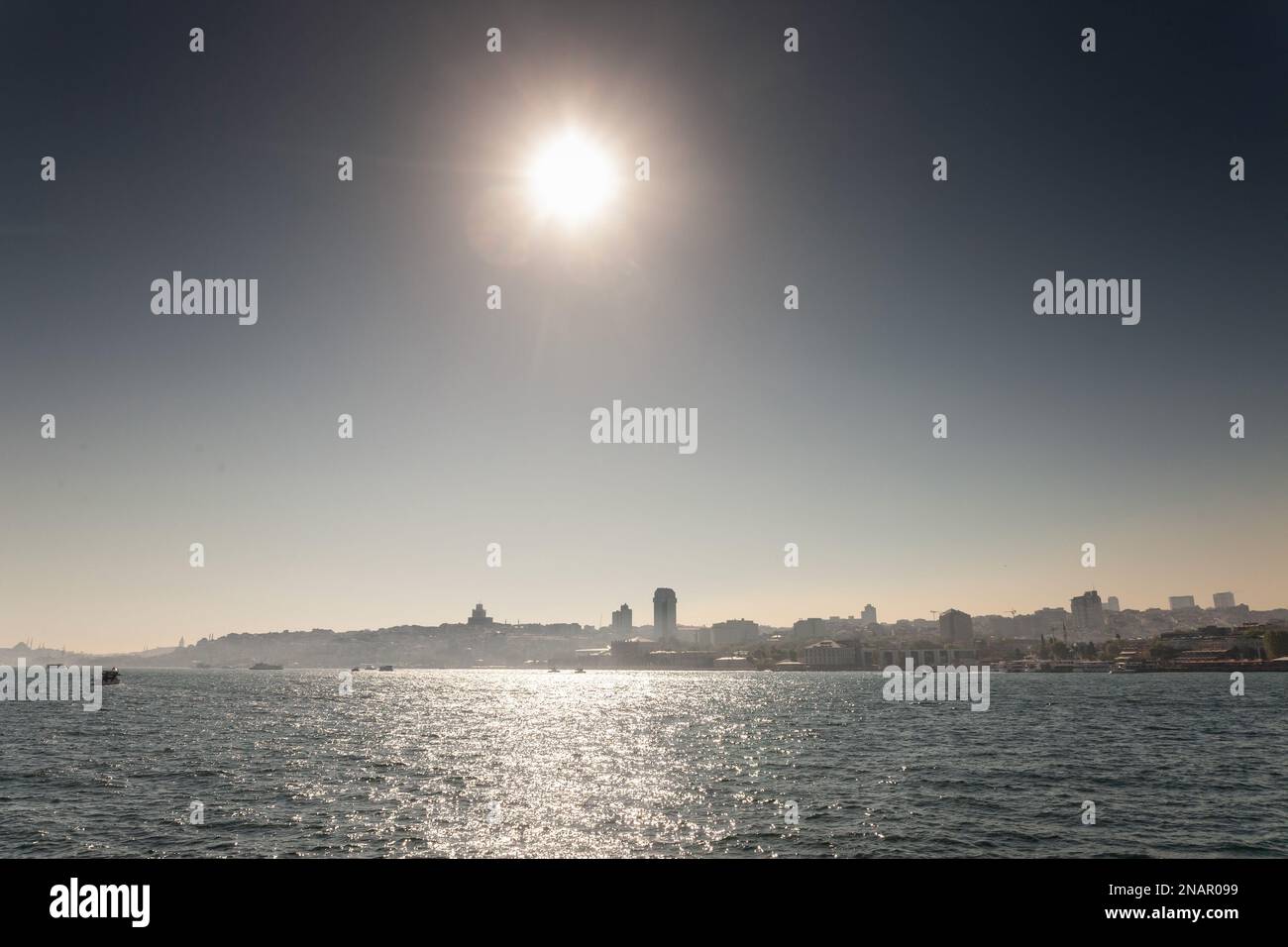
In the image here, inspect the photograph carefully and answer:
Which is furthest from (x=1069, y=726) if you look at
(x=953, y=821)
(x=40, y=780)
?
(x=40, y=780)

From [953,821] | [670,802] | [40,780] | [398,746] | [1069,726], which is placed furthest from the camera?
[1069,726]
